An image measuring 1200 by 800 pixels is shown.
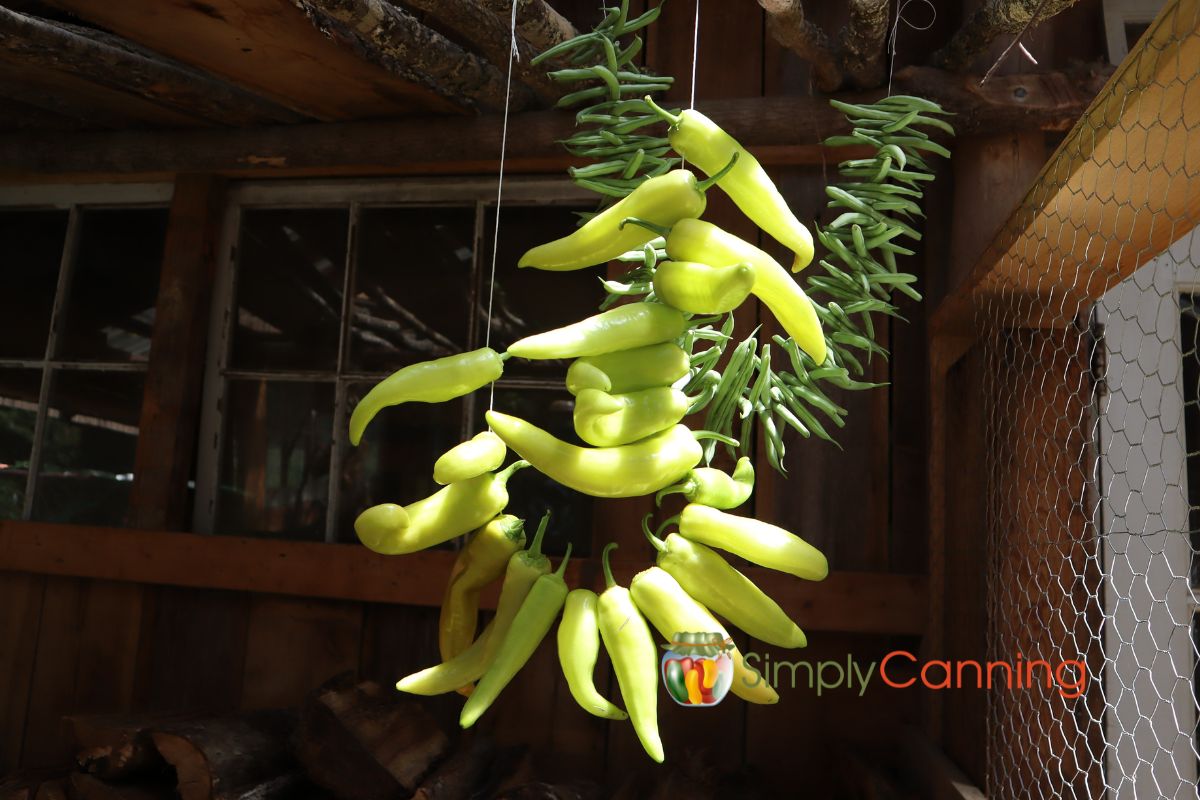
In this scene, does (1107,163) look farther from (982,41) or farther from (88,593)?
(88,593)

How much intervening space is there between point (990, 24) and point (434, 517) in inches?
45.0

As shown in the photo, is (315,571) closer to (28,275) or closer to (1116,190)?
(28,275)

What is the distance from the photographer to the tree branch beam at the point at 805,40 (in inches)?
52.2

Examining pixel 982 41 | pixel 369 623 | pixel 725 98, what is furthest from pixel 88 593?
pixel 982 41

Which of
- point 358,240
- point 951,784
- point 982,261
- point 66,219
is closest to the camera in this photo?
point 982,261

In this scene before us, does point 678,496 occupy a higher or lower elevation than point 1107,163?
lower

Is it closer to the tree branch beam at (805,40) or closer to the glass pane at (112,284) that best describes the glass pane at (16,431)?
the glass pane at (112,284)

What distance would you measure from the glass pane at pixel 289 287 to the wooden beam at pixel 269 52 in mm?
344

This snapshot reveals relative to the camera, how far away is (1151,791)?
1.47 metres

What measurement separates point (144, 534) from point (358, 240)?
2.63 ft

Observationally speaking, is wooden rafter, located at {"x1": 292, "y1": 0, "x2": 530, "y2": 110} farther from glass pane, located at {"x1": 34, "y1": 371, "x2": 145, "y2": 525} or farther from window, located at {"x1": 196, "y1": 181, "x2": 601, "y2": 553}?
glass pane, located at {"x1": 34, "y1": 371, "x2": 145, "y2": 525}

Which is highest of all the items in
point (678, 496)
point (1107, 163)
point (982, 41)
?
point (982, 41)

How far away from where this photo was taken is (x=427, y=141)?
1992 millimetres

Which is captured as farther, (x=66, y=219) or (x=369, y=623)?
(x=66, y=219)
